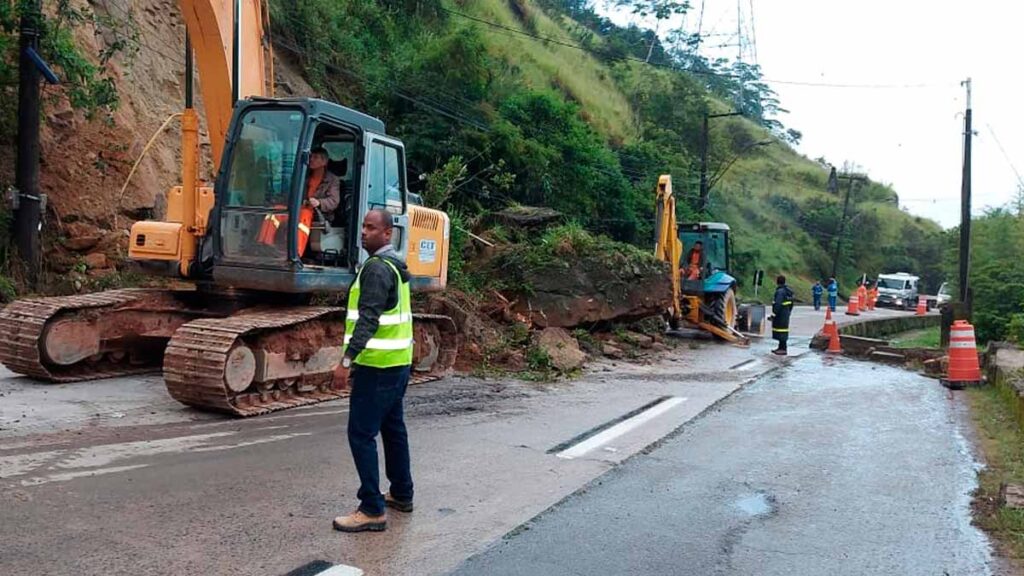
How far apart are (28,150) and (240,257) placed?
594cm

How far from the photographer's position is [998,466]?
7.54 m

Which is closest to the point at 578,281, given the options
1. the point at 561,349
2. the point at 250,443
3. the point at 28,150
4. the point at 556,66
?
the point at 561,349

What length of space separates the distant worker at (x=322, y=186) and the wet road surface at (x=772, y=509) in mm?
3961

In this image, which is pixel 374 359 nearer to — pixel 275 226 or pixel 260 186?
pixel 275 226

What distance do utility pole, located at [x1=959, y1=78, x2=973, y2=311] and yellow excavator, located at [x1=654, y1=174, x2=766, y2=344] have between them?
6.32m

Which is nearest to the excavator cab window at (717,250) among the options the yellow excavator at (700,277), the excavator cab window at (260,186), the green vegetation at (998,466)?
the yellow excavator at (700,277)

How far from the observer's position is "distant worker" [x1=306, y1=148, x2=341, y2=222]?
28.3 ft

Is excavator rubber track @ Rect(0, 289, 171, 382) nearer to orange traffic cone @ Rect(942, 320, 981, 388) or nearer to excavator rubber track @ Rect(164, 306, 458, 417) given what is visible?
excavator rubber track @ Rect(164, 306, 458, 417)

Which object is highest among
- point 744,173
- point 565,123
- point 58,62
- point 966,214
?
point 744,173

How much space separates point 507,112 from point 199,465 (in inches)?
781

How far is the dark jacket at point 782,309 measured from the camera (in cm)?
1850

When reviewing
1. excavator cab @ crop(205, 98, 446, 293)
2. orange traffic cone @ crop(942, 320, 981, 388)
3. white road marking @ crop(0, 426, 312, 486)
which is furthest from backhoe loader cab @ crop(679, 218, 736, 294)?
white road marking @ crop(0, 426, 312, 486)

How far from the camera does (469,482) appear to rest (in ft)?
20.4

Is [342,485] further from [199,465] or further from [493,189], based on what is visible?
[493,189]
